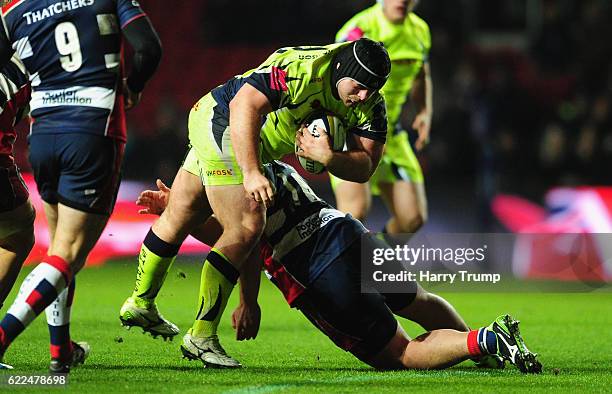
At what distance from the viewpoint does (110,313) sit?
30.8ft

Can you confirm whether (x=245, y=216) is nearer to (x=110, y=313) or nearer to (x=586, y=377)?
(x=586, y=377)

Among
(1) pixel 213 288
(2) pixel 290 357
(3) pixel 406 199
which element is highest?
(1) pixel 213 288

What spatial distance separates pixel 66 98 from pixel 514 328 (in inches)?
99.9

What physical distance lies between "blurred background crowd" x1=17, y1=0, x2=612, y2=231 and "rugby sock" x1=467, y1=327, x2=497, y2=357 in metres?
8.77

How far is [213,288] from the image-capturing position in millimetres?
6234

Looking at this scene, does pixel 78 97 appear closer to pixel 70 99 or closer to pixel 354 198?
pixel 70 99

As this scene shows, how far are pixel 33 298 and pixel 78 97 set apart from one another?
40.2 inches

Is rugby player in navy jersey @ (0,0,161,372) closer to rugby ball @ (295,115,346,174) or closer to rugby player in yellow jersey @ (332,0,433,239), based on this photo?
rugby ball @ (295,115,346,174)

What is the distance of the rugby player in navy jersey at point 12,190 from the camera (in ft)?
20.9

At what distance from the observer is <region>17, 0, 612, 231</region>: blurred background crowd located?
16.4m

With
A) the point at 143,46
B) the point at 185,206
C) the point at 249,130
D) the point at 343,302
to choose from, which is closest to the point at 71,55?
the point at 143,46

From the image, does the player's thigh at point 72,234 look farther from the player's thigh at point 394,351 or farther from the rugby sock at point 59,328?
the player's thigh at point 394,351

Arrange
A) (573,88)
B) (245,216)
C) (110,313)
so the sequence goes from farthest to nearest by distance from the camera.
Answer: (573,88) → (110,313) → (245,216)

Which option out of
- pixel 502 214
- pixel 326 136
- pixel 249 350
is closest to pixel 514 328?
pixel 326 136
